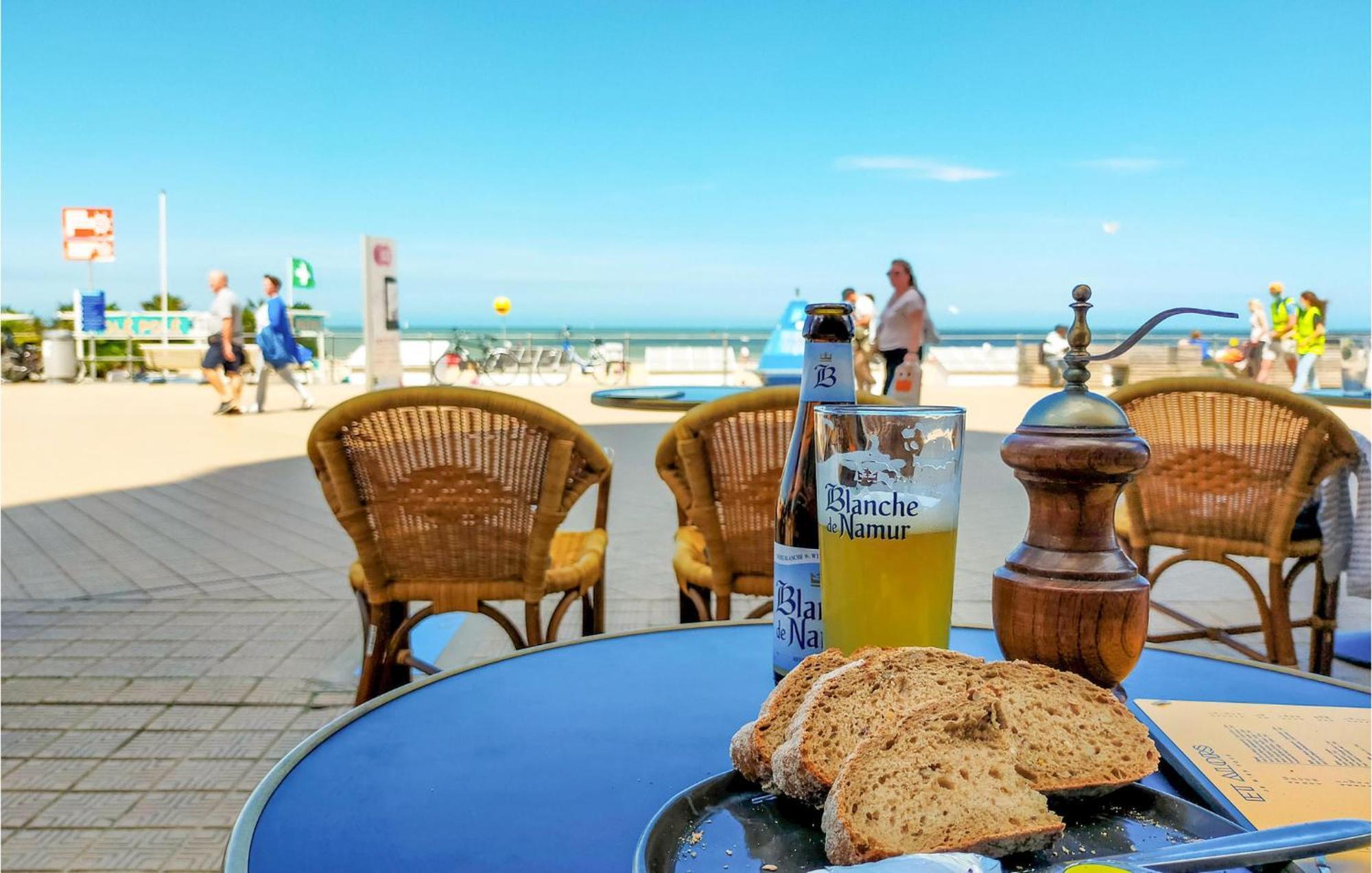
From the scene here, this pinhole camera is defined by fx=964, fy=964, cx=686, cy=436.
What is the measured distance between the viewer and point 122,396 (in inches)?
542

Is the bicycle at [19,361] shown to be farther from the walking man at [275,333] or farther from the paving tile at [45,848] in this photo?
the paving tile at [45,848]

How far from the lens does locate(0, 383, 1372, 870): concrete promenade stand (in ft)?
7.07

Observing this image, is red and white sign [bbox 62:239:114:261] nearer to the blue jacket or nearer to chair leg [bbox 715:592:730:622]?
the blue jacket

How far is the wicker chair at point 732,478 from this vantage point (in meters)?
2.17

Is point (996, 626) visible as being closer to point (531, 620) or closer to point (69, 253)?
point (531, 620)

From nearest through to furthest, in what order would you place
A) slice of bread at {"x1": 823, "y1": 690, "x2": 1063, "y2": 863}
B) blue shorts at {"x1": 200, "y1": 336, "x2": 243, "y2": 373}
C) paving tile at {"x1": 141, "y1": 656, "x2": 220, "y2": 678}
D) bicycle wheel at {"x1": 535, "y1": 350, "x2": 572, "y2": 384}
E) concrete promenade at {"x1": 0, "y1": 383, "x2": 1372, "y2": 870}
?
slice of bread at {"x1": 823, "y1": 690, "x2": 1063, "y2": 863} → concrete promenade at {"x1": 0, "y1": 383, "x2": 1372, "y2": 870} → paving tile at {"x1": 141, "y1": 656, "x2": 220, "y2": 678} → blue shorts at {"x1": 200, "y1": 336, "x2": 243, "y2": 373} → bicycle wheel at {"x1": 535, "y1": 350, "x2": 572, "y2": 384}

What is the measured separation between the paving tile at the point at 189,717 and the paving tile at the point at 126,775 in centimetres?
19

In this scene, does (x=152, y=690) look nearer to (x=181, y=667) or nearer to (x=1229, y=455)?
(x=181, y=667)

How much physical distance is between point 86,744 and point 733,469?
5.87ft

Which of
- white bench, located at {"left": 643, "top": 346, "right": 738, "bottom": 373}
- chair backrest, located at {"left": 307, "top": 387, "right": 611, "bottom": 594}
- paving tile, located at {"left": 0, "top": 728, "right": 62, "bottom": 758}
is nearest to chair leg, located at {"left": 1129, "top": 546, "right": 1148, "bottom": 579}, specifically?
chair backrest, located at {"left": 307, "top": 387, "right": 611, "bottom": 594}

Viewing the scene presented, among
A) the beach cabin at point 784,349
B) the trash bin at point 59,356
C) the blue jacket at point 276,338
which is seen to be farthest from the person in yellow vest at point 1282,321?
the trash bin at point 59,356

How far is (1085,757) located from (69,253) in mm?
20031

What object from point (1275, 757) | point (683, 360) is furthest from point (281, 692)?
point (683, 360)

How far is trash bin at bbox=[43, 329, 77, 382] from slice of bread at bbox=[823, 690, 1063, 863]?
1898 cm
